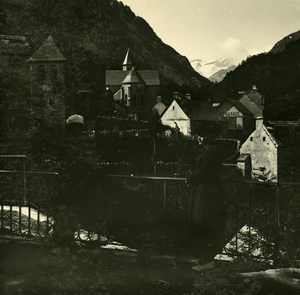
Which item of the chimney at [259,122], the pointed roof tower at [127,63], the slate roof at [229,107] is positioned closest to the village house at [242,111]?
the slate roof at [229,107]

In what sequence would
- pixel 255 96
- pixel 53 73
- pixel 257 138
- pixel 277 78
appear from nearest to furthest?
pixel 277 78 < pixel 255 96 < pixel 257 138 < pixel 53 73

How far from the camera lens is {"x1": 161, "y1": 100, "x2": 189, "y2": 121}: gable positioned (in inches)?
722

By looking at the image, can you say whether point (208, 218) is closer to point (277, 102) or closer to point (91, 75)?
point (277, 102)

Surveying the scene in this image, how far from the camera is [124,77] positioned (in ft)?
68.7

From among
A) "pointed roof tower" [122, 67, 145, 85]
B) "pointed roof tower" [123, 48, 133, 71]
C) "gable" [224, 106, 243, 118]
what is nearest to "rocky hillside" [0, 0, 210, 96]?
"pointed roof tower" [123, 48, 133, 71]

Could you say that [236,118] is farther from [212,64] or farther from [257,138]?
[212,64]

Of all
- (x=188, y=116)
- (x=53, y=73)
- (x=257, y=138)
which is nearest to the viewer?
(x=257, y=138)

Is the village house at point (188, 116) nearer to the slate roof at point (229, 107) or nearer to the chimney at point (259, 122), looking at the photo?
the slate roof at point (229, 107)

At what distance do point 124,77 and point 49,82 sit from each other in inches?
289

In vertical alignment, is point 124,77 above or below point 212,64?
above

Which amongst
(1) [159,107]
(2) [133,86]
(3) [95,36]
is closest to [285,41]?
(1) [159,107]

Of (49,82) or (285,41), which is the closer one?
(285,41)

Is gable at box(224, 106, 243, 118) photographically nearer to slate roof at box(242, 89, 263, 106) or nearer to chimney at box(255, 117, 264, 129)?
slate roof at box(242, 89, 263, 106)

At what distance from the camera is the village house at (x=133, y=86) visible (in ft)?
69.5
